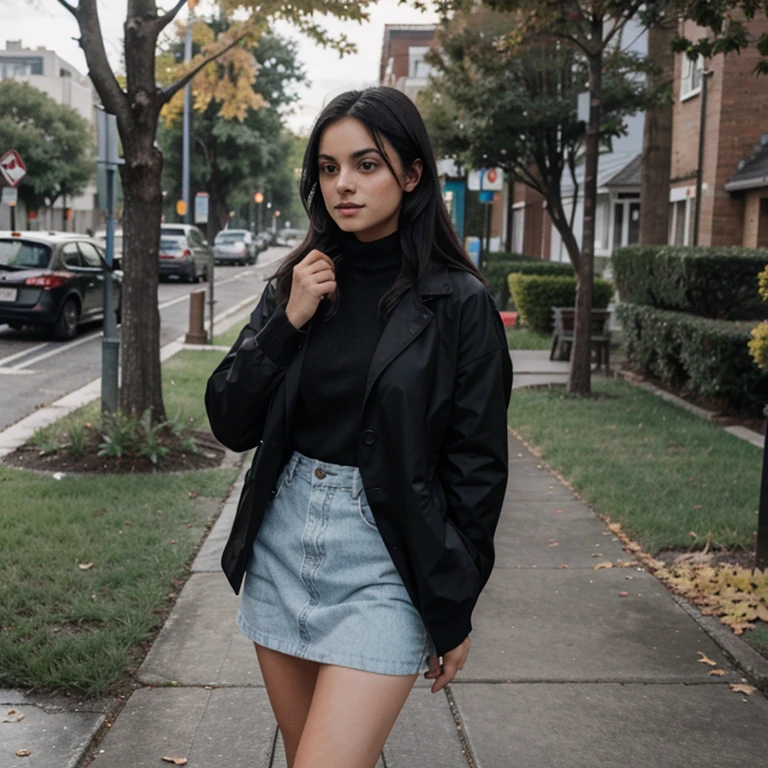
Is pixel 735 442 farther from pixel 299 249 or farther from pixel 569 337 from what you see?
pixel 299 249

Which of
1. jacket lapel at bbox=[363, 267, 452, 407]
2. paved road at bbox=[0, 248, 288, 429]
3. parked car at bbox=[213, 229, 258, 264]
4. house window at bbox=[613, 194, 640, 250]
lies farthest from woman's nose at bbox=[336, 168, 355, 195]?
parked car at bbox=[213, 229, 258, 264]

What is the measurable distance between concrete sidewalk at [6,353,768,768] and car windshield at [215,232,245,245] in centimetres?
4354

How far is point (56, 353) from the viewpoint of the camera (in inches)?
635

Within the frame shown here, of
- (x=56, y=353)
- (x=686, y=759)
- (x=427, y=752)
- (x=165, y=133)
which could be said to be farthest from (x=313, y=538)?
(x=165, y=133)

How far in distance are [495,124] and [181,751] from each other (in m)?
16.7

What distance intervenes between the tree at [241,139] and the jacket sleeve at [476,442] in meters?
57.2

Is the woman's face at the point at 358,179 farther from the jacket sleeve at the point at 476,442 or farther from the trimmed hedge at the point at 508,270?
the trimmed hedge at the point at 508,270

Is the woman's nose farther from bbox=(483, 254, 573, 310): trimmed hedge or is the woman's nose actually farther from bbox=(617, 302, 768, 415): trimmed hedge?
bbox=(483, 254, 573, 310): trimmed hedge

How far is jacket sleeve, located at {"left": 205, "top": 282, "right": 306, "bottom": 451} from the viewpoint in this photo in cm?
240

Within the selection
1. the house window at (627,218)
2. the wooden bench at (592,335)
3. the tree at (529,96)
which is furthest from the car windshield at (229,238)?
the wooden bench at (592,335)

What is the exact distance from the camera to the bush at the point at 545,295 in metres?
18.0

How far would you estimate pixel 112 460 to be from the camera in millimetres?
8172

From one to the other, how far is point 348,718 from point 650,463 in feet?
A: 21.4

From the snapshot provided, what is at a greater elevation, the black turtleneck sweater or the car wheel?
the black turtleneck sweater
